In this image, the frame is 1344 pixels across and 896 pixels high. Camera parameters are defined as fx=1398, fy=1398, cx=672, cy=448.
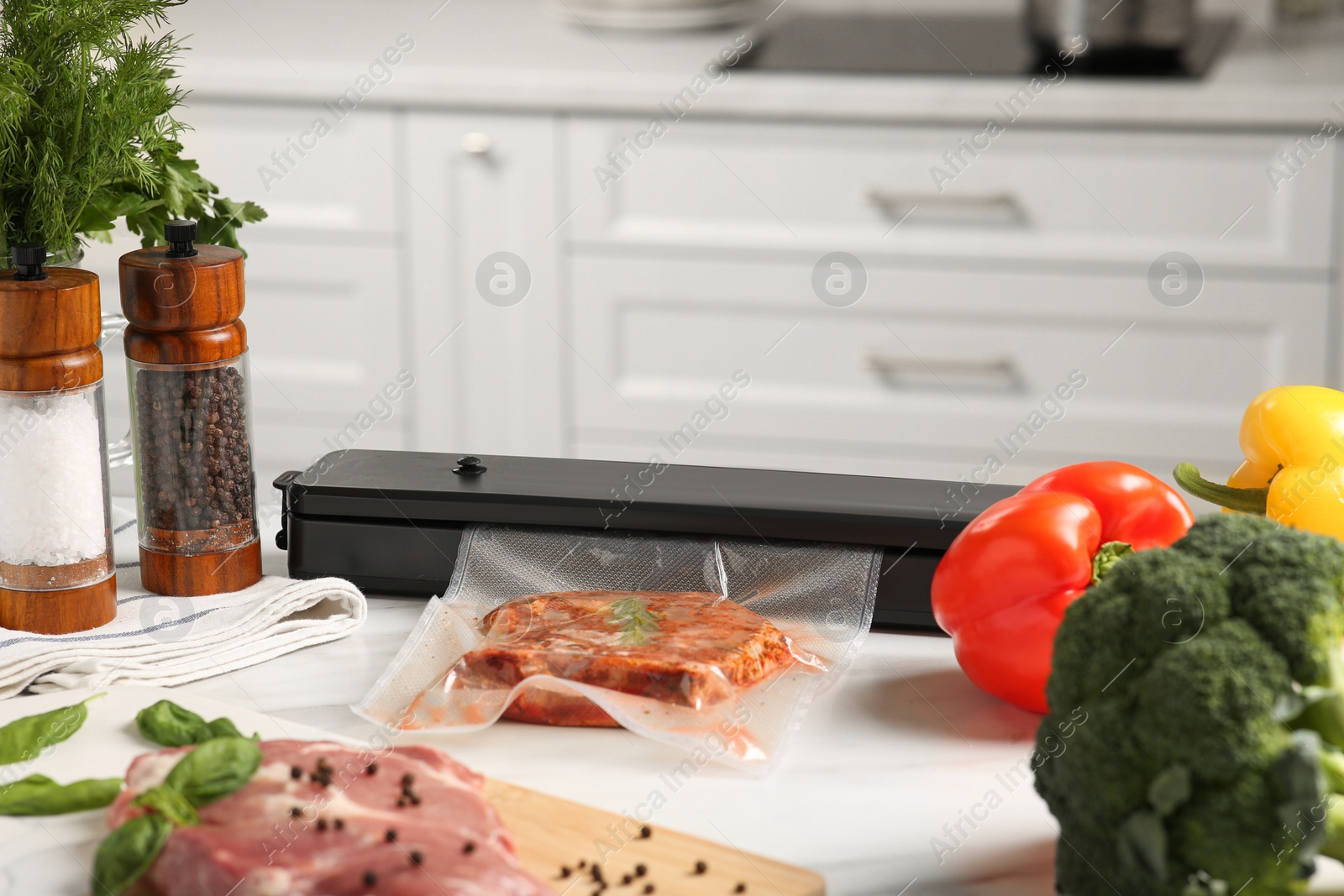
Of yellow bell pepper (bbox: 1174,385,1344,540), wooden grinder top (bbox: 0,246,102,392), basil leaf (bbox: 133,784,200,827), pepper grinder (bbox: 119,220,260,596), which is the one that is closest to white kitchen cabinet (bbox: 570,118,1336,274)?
yellow bell pepper (bbox: 1174,385,1344,540)

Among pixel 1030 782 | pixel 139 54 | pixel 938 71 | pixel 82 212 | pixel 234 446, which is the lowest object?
pixel 1030 782

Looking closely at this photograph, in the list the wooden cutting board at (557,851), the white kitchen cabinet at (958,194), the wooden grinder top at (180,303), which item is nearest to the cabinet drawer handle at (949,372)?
the white kitchen cabinet at (958,194)

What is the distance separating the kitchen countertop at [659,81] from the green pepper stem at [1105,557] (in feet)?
4.16

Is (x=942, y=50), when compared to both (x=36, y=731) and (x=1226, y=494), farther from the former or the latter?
(x=36, y=731)

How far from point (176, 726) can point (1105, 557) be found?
0.57 m

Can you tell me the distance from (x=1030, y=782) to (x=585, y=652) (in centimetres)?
27

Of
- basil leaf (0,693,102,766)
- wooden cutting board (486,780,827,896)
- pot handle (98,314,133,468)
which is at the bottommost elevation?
wooden cutting board (486,780,827,896)

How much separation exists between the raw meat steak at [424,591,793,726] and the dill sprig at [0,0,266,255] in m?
0.40

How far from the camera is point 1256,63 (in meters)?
2.14

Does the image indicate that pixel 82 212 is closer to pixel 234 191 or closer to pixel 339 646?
pixel 339 646

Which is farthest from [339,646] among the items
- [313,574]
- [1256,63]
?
[1256,63]

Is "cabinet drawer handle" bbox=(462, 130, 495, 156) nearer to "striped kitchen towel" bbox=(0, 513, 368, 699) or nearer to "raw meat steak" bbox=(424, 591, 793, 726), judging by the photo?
"striped kitchen towel" bbox=(0, 513, 368, 699)

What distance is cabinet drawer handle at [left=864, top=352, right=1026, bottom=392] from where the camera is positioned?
2139 millimetres

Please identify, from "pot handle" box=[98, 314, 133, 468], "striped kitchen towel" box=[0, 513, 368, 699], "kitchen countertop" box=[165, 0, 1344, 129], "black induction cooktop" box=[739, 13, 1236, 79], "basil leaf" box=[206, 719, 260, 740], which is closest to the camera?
"basil leaf" box=[206, 719, 260, 740]
